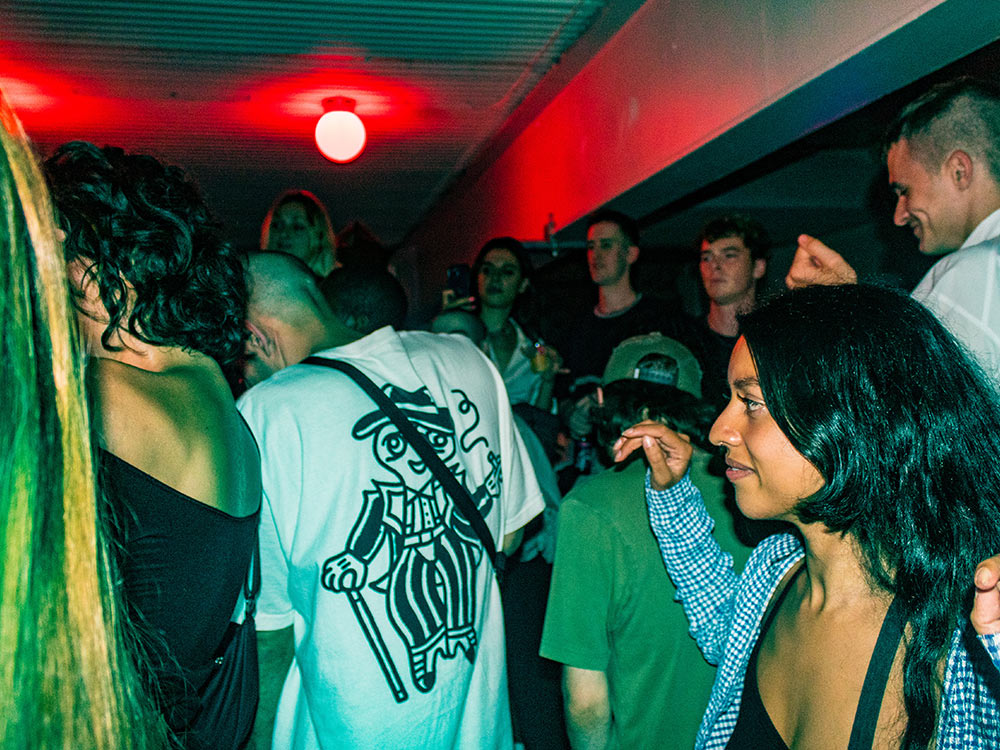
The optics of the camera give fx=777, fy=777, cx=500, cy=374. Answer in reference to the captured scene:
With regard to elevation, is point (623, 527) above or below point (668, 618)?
above

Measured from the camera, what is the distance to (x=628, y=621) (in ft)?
5.90

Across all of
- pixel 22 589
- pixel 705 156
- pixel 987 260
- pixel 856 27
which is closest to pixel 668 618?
pixel 987 260

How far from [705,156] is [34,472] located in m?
3.74

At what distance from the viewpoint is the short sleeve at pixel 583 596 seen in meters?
1.75

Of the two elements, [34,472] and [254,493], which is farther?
[254,493]

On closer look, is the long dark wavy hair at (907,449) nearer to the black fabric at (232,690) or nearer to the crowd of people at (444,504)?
the crowd of people at (444,504)

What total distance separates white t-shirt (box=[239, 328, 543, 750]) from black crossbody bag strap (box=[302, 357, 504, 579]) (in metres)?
0.02

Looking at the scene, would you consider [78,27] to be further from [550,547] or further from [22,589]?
[22,589]

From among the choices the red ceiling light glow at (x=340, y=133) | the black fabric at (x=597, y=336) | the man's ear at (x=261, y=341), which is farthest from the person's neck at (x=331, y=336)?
the red ceiling light glow at (x=340, y=133)

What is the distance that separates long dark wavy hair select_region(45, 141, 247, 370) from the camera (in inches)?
46.3

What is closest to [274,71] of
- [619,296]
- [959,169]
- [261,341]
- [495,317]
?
[495,317]

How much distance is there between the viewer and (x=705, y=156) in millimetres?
3834

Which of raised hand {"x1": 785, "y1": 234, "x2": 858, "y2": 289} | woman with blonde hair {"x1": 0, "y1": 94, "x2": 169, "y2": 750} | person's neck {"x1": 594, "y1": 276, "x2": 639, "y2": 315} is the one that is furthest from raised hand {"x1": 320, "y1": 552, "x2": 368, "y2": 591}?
person's neck {"x1": 594, "y1": 276, "x2": 639, "y2": 315}

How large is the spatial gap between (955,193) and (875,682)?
1.59 m
